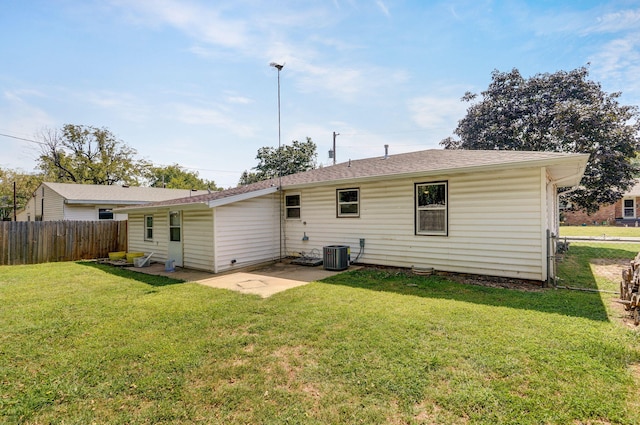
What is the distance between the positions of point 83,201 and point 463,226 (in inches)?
743

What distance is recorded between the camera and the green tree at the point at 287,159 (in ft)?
109

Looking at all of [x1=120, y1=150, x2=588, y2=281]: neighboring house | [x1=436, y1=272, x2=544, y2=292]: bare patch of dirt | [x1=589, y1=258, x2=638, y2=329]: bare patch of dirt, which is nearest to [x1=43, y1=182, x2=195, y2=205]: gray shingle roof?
[x1=120, y1=150, x2=588, y2=281]: neighboring house

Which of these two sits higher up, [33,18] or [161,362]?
[33,18]

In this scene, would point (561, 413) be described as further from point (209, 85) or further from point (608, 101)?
point (608, 101)

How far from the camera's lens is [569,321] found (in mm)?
4191

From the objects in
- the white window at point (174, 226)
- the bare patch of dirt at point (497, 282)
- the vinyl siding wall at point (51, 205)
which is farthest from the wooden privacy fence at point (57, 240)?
the bare patch of dirt at point (497, 282)

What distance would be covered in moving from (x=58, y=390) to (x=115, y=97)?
14580 millimetres

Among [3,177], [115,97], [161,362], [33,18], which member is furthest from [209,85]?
[3,177]

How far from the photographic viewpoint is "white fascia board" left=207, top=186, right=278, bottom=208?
8041mm

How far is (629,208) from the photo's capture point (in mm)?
24141

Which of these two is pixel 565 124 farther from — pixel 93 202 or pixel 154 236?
pixel 93 202

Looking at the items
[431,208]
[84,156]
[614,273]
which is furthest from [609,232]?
[84,156]

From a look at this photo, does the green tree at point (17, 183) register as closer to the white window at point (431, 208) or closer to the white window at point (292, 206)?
the white window at point (292, 206)

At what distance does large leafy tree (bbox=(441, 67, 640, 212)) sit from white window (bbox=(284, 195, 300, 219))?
1242 centimetres
